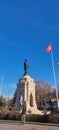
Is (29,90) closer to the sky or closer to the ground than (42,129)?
closer to the sky

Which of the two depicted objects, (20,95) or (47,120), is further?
(20,95)

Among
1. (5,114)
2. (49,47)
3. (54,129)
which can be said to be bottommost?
(54,129)

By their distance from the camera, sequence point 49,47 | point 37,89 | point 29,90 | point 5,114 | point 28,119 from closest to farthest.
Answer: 1. point 28,119
2. point 5,114
3. point 49,47
4. point 29,90
5. point 37,89

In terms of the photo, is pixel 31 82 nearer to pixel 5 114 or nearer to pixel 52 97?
pixel 5 114

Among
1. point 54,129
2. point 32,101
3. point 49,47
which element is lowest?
point 54,129

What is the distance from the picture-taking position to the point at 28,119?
23234 millimetres

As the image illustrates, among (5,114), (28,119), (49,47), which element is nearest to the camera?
(28,119)

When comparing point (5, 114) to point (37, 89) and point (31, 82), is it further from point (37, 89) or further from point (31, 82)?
point (37, 89)

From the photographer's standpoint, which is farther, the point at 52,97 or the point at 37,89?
the point at 52,97

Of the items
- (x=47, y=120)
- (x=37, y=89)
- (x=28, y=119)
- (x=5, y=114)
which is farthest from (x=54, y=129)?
(x=37, y=89)

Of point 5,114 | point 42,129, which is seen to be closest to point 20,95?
point 5,114

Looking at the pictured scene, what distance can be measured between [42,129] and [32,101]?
1000 inches

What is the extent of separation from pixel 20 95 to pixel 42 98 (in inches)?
1558

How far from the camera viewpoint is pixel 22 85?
4062cm
